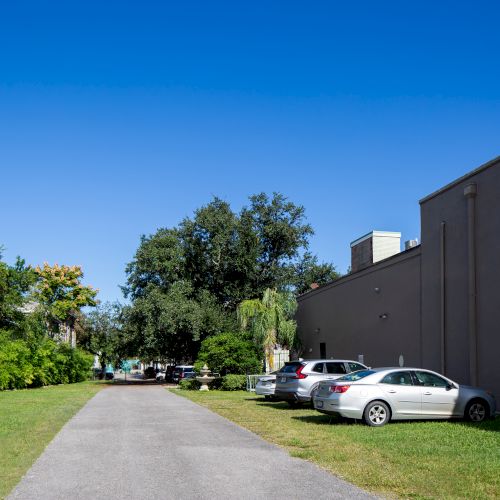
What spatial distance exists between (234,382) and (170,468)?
77.6 ft

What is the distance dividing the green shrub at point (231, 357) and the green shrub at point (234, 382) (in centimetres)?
152

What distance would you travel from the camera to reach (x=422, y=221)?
2239cm

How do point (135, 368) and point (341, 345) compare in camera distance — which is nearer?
point (341, 345)

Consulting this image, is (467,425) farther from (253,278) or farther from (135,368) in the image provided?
(135,368)

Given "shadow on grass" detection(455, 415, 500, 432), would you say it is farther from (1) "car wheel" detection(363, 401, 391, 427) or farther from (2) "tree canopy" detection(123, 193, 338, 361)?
(2) "tree canopy" detection(123, 193, 338, 361)

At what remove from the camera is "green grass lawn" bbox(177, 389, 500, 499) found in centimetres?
841

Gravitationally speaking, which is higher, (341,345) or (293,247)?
(293,247)

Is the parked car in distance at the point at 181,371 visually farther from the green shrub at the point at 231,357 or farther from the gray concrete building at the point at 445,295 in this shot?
the gray concrete building at the point at 445,295

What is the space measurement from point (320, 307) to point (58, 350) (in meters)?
22.7

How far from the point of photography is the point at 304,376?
2014cm

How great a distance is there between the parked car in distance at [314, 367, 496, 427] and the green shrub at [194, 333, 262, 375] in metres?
19.3

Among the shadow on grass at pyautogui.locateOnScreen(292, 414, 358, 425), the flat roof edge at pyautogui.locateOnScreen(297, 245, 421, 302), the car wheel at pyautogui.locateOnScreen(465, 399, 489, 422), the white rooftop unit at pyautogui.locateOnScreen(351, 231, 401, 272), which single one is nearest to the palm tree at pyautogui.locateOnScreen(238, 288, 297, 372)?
the flat roof edge at pyautogui.locateOnScreen(297, 245, 421, 302)

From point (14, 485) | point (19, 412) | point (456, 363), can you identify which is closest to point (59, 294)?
point (19, 412)

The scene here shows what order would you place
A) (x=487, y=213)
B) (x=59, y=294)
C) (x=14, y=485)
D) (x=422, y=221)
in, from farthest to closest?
1. (x=59, y=294)
2. (x=422, y=221)
3. (x=487, y=213)
4. (x=14, y=485)
